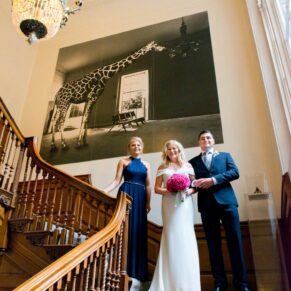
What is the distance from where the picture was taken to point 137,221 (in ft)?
10.2

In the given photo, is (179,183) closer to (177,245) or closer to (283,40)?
(177,245)

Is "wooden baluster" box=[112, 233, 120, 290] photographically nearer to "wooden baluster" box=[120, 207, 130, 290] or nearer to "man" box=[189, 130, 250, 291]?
"wooden baluster" box=[120, 207, 130, 290]

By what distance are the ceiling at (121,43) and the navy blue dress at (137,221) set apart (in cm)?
354

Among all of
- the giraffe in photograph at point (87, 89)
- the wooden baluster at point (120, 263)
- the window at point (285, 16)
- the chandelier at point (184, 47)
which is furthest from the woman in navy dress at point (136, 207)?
the chandelier at point (184, 47)

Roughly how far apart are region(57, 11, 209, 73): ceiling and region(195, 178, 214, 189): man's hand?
152 inches

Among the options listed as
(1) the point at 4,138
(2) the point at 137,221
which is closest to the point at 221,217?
(2) the point at 137,221

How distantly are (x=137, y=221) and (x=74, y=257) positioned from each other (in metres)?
1.30

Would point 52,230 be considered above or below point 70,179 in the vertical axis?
below

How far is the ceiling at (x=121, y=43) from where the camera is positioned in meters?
5.97

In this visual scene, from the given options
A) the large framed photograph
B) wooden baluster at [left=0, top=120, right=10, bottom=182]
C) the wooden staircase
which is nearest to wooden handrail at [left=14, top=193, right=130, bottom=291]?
the wooden staircase

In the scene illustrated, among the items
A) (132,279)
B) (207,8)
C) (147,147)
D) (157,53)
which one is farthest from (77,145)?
(207,8)

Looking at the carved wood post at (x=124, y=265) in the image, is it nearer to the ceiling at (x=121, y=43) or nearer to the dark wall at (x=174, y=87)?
the dark wall at (x=174, y=87)

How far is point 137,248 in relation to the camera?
296 centimetres

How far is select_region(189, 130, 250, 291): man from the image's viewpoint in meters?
2.61
